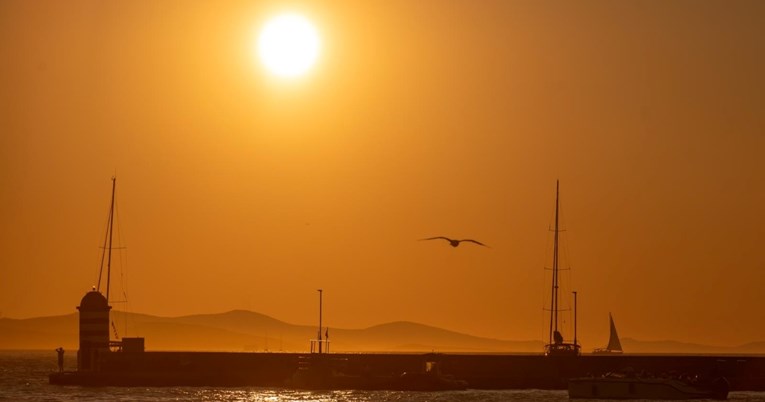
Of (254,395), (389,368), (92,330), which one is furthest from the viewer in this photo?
(389,368)

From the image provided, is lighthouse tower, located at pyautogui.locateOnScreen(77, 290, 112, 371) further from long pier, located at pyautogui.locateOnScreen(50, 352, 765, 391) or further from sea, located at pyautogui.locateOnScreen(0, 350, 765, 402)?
sea, located at pyautogui.locateOnScreen(0, 350, 765, 402)

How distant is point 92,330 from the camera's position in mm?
109688

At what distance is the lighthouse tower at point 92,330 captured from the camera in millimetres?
109312

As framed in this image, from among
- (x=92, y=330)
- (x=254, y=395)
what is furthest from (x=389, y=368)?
(x=92, y=330)

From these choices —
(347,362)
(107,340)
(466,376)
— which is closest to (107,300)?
(107,340)

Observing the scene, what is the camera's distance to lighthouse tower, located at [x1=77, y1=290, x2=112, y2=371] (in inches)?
4304

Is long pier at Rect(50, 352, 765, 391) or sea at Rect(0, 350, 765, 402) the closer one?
sea at Rect(0, 350, 765, 402)

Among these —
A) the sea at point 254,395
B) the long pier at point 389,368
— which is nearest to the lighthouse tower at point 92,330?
the long pier at point 389,368

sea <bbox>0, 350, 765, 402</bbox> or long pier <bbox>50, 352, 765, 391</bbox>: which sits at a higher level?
long pier <bbox>50, 352, 765, 391</bbox>

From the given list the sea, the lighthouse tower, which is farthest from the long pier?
the sea

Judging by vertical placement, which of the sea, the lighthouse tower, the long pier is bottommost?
the sea

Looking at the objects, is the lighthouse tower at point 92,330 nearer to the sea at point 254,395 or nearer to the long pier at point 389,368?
the long pier at point 389,368

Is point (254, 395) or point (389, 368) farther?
point (389, 368)

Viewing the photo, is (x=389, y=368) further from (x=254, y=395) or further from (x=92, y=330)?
(x=92, y=330)
